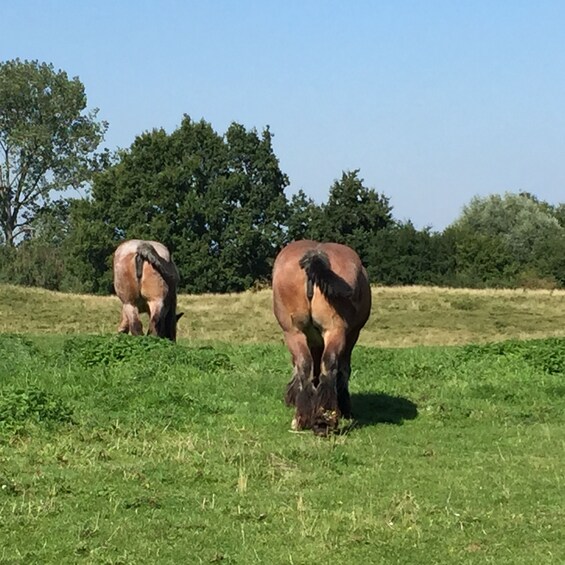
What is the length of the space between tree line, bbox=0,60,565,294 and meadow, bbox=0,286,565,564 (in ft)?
135

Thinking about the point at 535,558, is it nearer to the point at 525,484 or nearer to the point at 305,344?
the point at 525,484

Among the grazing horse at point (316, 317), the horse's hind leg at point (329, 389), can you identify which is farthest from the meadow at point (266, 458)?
the grazing horse at point (316, 317)

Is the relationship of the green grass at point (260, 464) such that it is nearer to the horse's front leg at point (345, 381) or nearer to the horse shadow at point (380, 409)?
the horse shadow at point (380, 409)

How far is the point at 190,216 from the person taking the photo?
60000 millimetres

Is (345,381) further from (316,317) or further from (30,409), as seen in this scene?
(30,409)

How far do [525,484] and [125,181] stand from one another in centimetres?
5528

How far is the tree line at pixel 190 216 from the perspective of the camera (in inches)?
2267

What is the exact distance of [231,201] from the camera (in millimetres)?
63188

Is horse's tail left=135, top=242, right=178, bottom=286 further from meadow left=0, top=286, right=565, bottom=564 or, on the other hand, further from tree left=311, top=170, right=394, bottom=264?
tree left=311, top=170, right=394, bottom=264

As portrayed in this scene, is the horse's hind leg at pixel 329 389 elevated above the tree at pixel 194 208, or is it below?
below

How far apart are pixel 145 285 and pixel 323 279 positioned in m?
7.14

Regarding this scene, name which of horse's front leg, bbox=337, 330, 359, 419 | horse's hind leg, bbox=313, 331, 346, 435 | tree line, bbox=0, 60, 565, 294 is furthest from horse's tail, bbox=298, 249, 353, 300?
tree line, bbox=0, 60, 565, 294

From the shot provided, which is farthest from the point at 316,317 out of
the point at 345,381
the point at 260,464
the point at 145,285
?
the point at 145,285

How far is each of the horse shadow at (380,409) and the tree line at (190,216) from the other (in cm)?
4276
